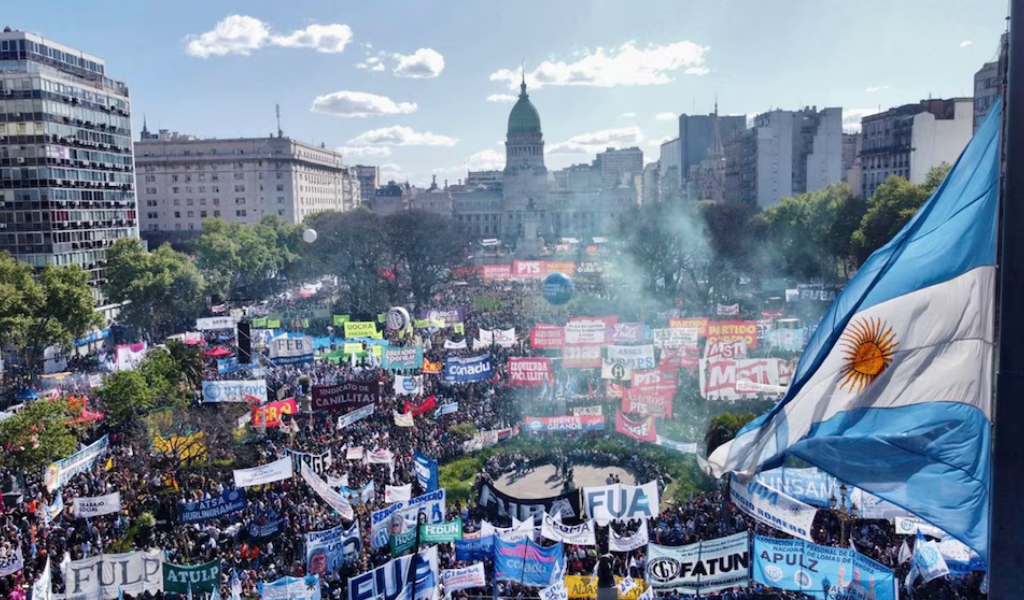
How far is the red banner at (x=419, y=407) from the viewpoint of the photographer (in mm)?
30312

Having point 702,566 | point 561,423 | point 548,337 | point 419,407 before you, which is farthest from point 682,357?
point 702,566

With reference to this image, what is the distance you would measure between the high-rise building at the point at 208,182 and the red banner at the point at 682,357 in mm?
88555

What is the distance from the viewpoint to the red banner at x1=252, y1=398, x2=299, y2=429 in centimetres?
2820

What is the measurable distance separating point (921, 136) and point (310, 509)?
71.5m

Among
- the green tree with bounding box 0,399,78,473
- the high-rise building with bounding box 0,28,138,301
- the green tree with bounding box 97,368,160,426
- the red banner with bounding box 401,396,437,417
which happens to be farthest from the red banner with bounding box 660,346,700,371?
the high-rise building with bounding box 0,28,138,301

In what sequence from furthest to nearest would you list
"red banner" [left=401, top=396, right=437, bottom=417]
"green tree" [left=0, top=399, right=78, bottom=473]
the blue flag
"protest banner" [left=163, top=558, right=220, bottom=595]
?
1. "red banner" [left=401, top=396, right=437, bottom=417]
2. "green tree" [left=0, top=399, right=78, bottom=473]
3. the blue flag
4. "protest banner" [left=163, top=558, right=220, bottom=595]

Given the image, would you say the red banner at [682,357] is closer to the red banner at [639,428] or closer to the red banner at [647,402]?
the red banner at [647,402]

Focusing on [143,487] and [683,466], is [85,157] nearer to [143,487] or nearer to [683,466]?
[143,487]

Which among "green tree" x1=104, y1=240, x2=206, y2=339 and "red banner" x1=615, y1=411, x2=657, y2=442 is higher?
"green tree" x1=104, y1=240, x2=206, y2=339

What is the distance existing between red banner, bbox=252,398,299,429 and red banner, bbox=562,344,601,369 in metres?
10.7

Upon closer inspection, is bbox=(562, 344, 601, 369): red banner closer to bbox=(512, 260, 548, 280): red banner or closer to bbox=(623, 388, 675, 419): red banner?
bbox=(623, 388, 675, 419): red banner

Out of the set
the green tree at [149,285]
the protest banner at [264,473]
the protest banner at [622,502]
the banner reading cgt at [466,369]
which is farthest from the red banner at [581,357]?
the green tree at [149,285]

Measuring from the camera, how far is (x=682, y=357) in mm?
34594

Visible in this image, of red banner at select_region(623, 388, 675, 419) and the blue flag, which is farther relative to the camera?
red banner at select_region(623, 388, 675, 419)
